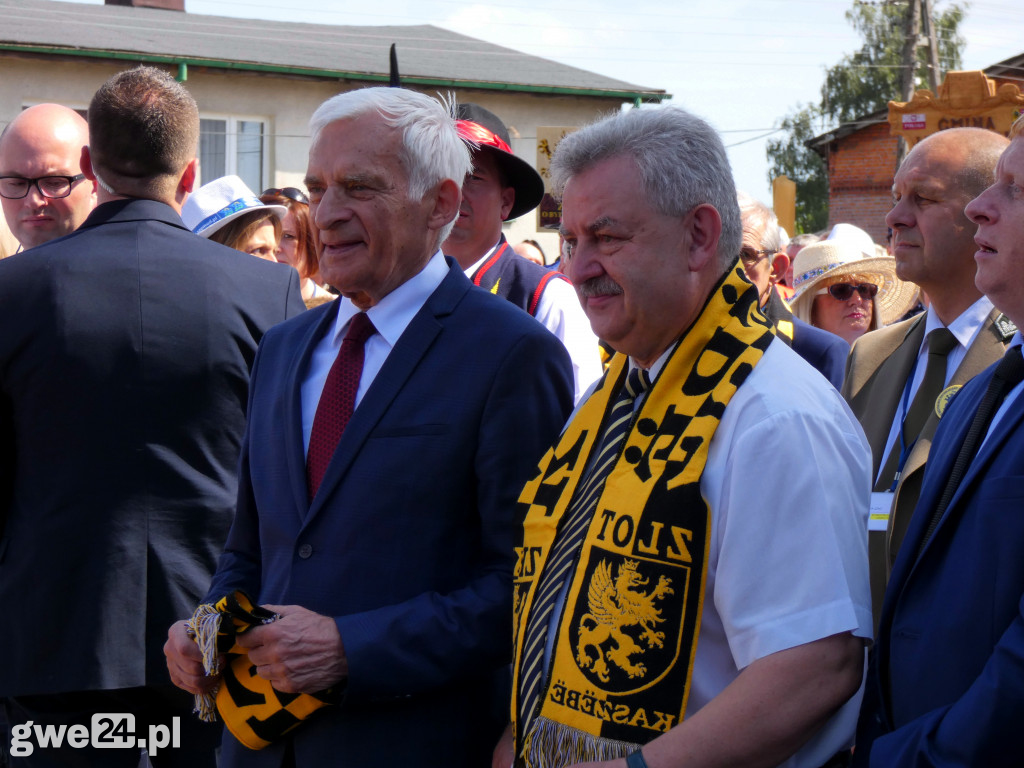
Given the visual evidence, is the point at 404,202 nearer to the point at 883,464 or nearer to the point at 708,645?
the point at 708,645

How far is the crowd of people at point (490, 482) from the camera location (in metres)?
1.89

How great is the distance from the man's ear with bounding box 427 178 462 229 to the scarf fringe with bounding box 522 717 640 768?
4.00ft

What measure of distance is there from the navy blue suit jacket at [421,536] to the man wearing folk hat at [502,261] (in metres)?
1.42

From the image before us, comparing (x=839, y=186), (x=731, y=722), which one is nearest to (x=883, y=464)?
(x=731, y=722)

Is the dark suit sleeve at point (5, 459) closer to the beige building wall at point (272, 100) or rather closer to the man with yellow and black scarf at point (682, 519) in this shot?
the man with yellow and black scarf at point (682, 519)

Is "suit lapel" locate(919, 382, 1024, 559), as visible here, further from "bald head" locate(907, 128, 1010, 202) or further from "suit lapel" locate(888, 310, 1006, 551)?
"bald head" locate(907, 128, 1010, 202)

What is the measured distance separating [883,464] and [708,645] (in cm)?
144

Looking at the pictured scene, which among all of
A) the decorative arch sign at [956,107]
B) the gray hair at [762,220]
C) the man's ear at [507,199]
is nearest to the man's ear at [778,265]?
the gray hair at [762,220]

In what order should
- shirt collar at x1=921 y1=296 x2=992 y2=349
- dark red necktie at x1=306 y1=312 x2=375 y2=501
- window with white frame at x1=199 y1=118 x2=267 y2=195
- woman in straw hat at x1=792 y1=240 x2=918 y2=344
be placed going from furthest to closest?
window with white frame at x1=199 y1=118 x2=267 y2=195
woman in straw hat at x1=792 y1=240 x2=918 y2=344
shirt collar at x1=921 y1=296 x2=992 y2=349
dark red necktie at x1=306 y1=312 x2=375 y2=501

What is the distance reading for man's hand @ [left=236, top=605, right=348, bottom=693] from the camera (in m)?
2.22

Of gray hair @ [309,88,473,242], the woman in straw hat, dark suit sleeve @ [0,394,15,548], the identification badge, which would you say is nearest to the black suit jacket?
dark suit sleeve @ [0,394,15,548]

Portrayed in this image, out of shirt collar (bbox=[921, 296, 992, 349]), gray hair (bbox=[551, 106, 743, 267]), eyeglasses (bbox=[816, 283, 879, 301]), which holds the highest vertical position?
gray hair (bbox=[551, 106, 743, 267])

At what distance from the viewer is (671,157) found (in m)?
2.14

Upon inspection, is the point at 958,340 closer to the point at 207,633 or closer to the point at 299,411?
the point at 299,411
